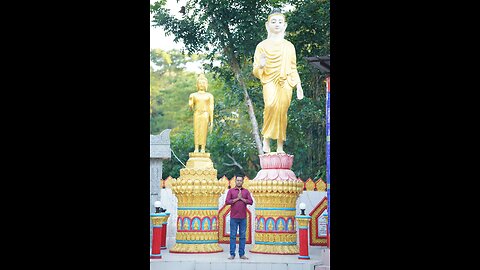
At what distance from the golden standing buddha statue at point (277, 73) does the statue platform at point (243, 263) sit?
117cm

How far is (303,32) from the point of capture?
1073 cm

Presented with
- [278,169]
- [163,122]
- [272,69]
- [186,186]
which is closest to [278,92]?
[272,69]

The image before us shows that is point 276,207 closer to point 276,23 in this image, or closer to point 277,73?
point 277,73

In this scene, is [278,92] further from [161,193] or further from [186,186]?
[161,193]

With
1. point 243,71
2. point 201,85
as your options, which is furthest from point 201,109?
point 243,71

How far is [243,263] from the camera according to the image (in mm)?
6141

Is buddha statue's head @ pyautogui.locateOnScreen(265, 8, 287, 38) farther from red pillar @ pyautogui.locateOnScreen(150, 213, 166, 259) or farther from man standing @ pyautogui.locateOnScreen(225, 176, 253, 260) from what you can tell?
red pillar @ pyautogui.locateOnScreen(150, 213, 166, 259)

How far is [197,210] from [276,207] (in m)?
0.80

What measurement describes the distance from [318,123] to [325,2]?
1.94m

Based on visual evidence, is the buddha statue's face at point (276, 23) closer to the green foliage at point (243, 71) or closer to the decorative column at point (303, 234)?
the decorative column at point (303, 234)

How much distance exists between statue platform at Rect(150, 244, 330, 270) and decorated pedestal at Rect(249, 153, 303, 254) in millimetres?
179

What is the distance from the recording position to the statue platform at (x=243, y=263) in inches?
239

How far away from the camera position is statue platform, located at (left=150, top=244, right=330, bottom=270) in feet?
19.9

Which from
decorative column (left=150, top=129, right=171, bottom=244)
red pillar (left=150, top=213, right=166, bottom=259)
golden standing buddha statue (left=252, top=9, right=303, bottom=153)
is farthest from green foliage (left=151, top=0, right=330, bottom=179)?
red pillar (left=150, top=213, right=166, bottom=259)
